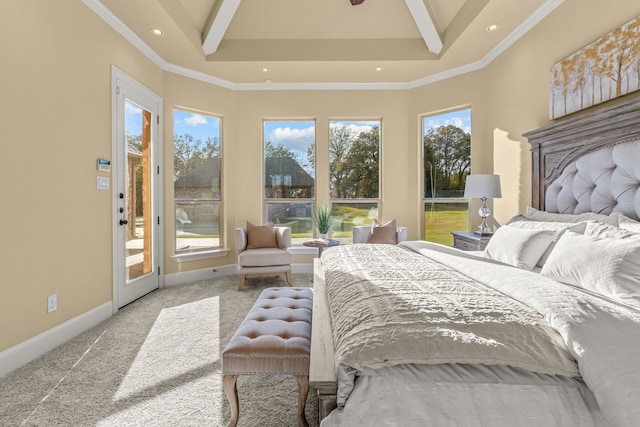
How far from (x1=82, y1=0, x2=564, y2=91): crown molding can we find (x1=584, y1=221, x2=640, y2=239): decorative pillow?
2.18 metres

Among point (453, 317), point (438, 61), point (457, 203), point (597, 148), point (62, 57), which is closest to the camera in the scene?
point (453, 317)

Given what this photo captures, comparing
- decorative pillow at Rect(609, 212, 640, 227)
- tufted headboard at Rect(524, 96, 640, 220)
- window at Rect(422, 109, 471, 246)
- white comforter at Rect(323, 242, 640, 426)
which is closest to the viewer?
white comforter at Rect(323, 242, 640, 426)

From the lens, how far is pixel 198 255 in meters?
4.52

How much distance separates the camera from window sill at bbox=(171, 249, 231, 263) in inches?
172

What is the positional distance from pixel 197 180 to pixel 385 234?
2.81m

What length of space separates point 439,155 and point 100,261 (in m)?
4.37

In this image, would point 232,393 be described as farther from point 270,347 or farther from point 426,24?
point 426,24

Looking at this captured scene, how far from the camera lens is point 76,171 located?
9.00 feet

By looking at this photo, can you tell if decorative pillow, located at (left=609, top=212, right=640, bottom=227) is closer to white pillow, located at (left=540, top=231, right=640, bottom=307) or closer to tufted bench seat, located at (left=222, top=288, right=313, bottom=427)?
white pillow, located at (left=540, top=231, right=640, bottom=307)

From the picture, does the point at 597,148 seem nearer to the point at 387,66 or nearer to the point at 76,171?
the point at 387,66

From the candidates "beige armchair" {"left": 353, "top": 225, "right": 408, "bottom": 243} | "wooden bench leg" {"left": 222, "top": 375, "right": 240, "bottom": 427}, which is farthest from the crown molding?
"wooden bench leg" {"left": 222, "top": 375, "right": 240, "bottom": 427}

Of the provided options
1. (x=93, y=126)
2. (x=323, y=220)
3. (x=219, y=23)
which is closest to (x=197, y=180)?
(x=93, y=126)

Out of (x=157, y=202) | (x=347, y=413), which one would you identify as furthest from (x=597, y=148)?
(x=157, y=202)

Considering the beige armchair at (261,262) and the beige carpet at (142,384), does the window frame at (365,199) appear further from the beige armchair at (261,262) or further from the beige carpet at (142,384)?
the beige carpet at (142,384)
